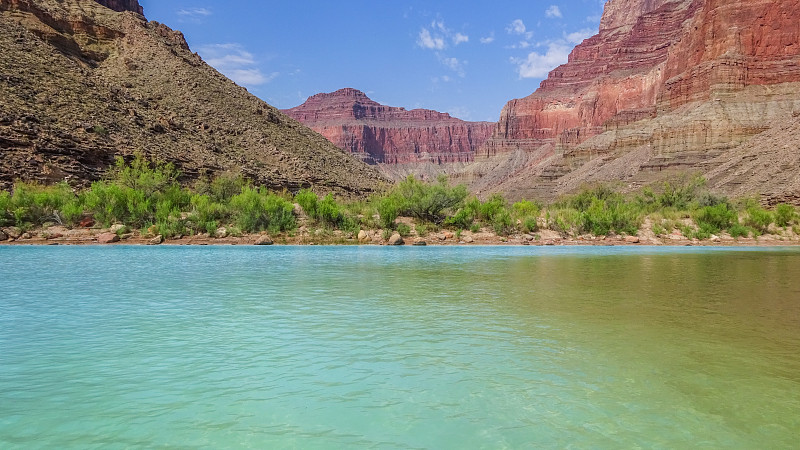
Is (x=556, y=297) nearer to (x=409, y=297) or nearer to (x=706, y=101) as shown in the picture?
(x=409, y=297)

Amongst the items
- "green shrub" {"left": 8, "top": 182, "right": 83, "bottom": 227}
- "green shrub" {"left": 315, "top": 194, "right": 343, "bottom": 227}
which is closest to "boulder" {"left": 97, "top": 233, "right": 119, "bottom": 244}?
"green shrub" {"left": 8, "top": 182, "right": 83, "bottom": 227}

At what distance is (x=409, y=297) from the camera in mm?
10047

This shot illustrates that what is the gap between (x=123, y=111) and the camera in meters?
36.6

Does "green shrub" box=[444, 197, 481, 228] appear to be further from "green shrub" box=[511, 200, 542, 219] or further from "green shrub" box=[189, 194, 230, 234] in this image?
"green shrub" box=[189, 194, 230, 234]

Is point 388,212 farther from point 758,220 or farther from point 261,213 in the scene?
point 758,220

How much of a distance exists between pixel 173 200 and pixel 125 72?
2118 centimetres

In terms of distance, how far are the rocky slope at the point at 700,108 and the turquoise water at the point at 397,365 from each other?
128ft

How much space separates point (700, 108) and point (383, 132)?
13051cm

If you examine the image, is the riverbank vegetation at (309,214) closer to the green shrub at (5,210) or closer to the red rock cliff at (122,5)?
the green shrub at (5,210)

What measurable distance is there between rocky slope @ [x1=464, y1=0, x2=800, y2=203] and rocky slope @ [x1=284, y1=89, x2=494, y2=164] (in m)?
69.5

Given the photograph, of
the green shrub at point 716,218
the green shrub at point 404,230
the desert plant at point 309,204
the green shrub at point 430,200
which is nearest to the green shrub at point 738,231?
the green shrub at point 716,218

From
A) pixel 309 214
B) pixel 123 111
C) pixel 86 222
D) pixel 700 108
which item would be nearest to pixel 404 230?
pixel 309 214

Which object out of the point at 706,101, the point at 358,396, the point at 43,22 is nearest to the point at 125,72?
the point at 43,22

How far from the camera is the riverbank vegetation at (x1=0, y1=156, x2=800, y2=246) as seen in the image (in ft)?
84.9
